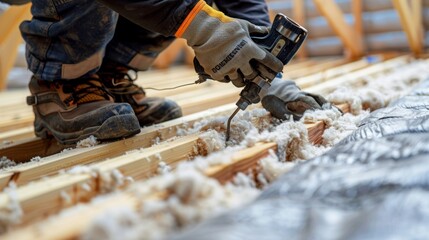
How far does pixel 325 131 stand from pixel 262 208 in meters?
0.62

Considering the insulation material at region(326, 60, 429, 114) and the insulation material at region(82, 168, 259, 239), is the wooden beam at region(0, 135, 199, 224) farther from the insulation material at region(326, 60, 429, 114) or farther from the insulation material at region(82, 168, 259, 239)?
the insulation material at region(326, 60, 429, 114)

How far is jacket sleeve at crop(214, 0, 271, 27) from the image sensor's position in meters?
1.36

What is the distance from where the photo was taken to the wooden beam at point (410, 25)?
9.98 ft

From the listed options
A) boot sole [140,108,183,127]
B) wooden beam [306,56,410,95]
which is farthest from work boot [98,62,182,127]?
wooden beam [306,56,410,95]

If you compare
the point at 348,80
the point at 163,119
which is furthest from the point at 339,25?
the point at 163,119

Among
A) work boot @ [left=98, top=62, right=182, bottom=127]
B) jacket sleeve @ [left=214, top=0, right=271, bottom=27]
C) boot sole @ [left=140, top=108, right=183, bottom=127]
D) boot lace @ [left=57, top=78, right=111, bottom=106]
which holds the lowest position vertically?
boot sole @ [left=140, top=108, right=183, bottom=127]

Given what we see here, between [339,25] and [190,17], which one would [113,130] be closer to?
[190,17]

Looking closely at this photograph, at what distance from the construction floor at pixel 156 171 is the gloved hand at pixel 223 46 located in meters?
0.14

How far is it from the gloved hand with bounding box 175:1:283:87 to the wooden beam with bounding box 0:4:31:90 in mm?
1749

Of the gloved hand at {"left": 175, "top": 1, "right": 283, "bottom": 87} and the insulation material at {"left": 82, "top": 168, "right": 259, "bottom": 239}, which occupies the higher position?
the gloved hand at {"left": 175, "top": 1, "right": 283, "bottom": 87}

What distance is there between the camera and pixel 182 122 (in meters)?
1.34

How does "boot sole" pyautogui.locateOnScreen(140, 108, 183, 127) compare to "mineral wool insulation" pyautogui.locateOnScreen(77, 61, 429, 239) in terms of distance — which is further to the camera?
"boot sole" pyautogui.locateOnScreen(140, 108, 183, 127)

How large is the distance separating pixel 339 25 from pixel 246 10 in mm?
2323

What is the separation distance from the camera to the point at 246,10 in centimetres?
138
